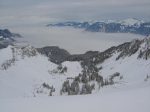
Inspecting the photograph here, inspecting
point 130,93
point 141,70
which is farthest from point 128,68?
point 130,93

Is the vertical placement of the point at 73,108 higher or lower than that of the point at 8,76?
higher

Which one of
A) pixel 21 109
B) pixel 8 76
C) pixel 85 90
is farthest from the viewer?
pixel 8 76

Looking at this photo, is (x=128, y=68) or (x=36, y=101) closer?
(x=36, y=101)

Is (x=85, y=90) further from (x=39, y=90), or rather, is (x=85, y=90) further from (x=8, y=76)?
(x=8, y=76)

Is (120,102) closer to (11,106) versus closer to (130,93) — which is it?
(130,93)

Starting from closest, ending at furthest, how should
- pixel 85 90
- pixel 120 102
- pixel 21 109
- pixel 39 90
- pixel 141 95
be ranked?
pixel 21 109
pixel 120 102
pixel 141 95
pixel 85 90
pixel 39 90

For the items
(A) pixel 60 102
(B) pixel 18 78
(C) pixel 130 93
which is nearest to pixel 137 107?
(C) pixel 130 93

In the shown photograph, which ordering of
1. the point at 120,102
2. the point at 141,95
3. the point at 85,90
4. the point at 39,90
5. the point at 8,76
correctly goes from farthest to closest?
the point at 8,76 < the point at 39,90 < the point at 85,90 < the point at 141,95 < the point at 120,102

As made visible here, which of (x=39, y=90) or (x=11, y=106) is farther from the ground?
(x=11, y=106)
